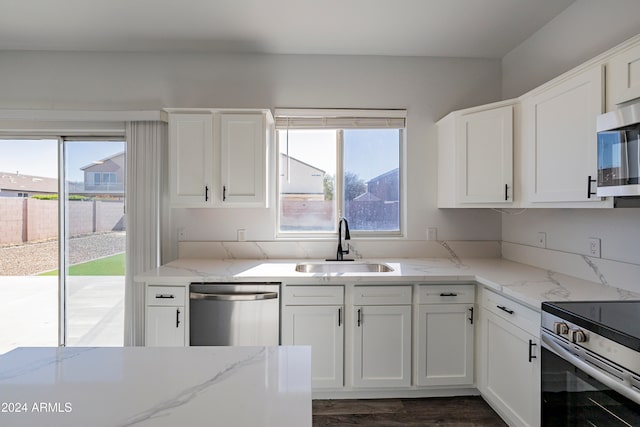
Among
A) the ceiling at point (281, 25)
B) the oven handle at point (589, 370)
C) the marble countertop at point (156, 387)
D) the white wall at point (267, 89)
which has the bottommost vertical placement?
the oven handle at point (589, 370)

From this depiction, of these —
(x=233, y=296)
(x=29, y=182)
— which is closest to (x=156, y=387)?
(x=233, y=296)

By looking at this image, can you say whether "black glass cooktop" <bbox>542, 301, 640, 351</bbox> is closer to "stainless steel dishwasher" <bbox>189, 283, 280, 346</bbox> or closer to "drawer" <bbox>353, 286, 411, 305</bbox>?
"drawer" <bbox>353, 286, 411, 305</bbox>

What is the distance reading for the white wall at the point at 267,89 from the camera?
8.95ft

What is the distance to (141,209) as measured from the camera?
8.84 ft

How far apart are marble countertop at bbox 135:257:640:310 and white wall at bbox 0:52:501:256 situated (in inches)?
15.3

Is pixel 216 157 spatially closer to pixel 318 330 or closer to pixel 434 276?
pixel 318 330

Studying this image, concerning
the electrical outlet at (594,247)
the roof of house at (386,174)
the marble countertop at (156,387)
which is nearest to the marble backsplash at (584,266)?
the electrical outlet at (594,247)

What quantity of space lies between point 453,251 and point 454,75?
1.56 m

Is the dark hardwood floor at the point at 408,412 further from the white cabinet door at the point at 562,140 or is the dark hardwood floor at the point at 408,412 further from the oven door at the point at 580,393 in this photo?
the white cabinet door at the point at 562,140

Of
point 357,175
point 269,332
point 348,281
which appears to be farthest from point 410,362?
point 357,175

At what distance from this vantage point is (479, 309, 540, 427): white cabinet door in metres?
1.64

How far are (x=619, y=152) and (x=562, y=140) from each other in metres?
0.44

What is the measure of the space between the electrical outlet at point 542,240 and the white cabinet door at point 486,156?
0.41 metres

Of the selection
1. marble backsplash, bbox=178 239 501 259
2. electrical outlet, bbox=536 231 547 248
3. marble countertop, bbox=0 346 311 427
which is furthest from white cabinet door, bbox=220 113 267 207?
electrical outlet, bbox=536 231 547 248
